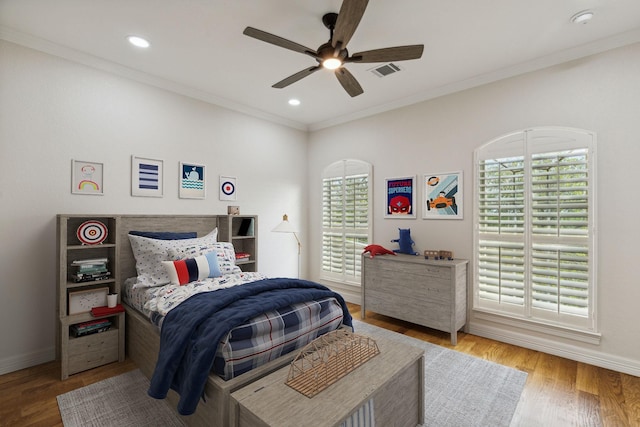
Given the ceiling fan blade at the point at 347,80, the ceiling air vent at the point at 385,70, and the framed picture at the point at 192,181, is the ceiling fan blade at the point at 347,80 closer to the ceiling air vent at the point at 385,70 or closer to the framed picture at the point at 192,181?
the ceiling air vent at the point at 385,70

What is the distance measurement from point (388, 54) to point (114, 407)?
3.10 metres

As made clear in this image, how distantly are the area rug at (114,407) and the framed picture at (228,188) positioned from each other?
2.22 metres

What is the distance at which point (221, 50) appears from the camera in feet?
9.12

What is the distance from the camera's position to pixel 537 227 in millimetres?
2924

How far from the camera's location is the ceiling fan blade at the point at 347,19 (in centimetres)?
169

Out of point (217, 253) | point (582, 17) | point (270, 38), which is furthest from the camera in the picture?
point (217, 253)

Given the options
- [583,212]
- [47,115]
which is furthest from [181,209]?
[583,212]

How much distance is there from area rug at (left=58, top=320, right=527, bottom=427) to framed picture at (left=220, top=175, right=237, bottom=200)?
84.8 inches

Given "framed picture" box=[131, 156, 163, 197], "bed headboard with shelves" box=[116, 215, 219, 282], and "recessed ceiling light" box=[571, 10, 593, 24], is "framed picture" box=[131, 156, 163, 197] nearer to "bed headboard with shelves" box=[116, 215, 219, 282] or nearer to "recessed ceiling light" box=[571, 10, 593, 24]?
"bed headboard with shelves" box=[116, 215, 219, 282]

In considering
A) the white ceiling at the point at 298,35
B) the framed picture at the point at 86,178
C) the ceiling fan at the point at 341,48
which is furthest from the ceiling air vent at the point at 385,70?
the framed picture at the point at 86,178

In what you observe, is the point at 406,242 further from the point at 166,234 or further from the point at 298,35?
the point at 166,234

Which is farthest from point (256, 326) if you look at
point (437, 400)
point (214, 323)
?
point (437, 400)

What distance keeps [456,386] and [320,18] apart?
3.00m

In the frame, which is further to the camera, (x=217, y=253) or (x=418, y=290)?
(x=418, y=290)
